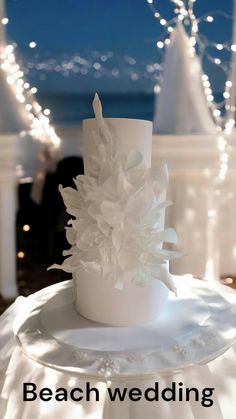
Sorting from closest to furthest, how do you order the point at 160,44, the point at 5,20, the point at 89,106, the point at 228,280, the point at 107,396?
the point at 107,396 → the point at 5,20 → the point at 160,44 → the point at 89,106 → the point at 228,280

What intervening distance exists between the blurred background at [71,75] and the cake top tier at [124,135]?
133 cm

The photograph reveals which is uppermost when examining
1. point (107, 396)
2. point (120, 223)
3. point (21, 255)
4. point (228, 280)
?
point (120, 223)

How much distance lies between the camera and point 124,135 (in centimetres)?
77

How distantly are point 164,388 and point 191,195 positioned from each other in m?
1.66

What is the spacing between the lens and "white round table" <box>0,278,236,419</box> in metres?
0.65

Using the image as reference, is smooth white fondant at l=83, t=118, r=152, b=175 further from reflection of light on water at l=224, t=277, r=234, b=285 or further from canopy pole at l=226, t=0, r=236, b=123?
reflection of light on water at l=224, t=277, r=234, b=285

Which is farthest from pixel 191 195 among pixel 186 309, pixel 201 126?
pixel 186 309

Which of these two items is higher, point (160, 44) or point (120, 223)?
point (160, 44)

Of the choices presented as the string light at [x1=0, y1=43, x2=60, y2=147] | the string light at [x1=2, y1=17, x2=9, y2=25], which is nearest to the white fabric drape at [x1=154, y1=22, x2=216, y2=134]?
the string light at [x1=0, y1=43, x2=60, y2=147]

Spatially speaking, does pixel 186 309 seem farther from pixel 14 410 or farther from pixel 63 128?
pixel 63 128

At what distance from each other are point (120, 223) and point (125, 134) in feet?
0.55

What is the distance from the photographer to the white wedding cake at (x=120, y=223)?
29.3 inches

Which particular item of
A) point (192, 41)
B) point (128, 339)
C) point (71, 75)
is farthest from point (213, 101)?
point (128, 339)

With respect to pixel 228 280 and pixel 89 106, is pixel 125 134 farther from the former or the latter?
pixel 228 280
